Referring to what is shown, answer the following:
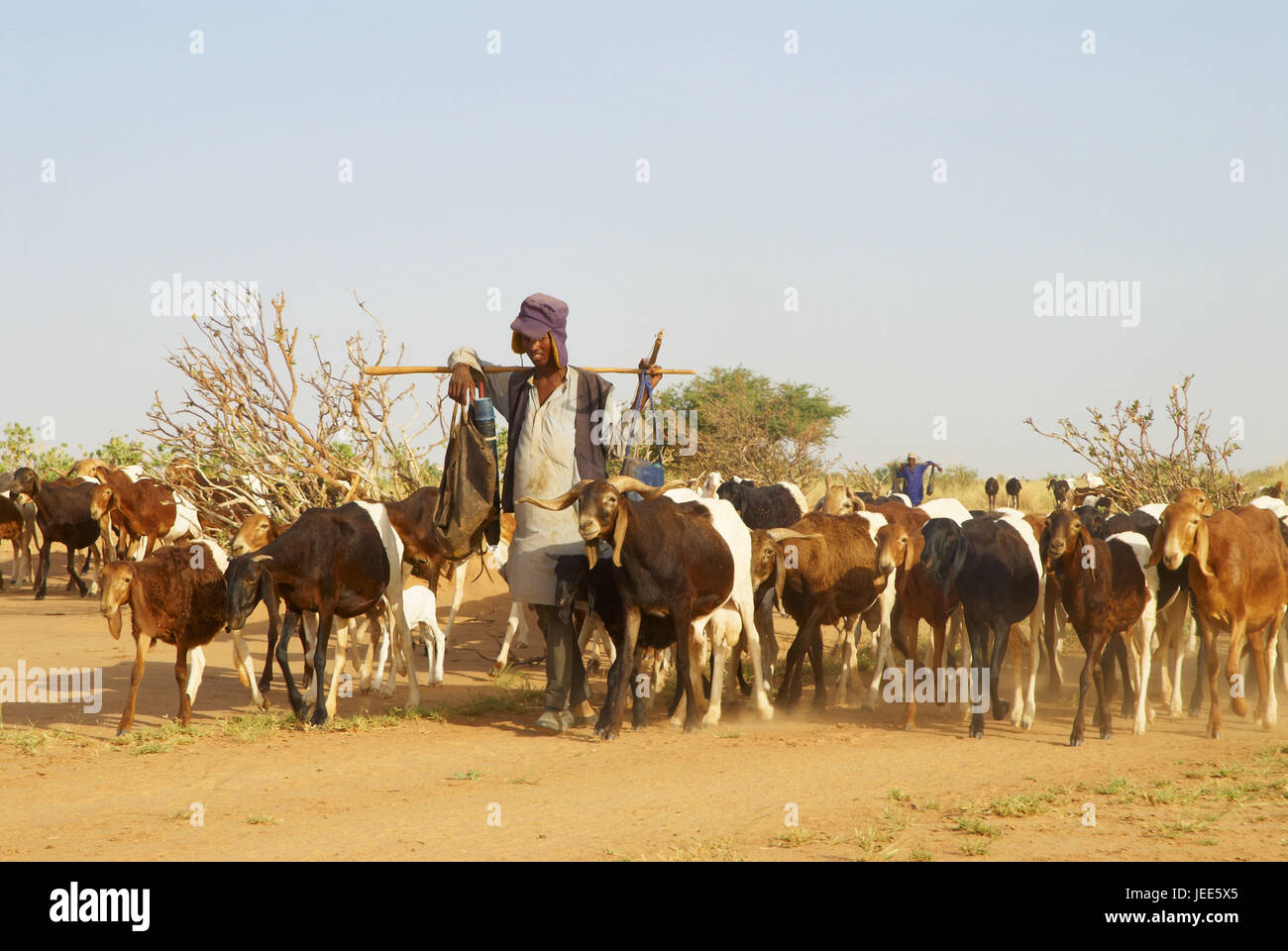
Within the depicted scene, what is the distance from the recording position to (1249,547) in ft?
31.7

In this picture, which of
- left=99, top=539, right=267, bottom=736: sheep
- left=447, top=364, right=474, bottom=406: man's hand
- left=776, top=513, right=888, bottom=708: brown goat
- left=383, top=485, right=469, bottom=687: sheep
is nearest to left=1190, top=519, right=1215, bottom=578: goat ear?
left=776, top=513, right=888, bottom=708: brown goat

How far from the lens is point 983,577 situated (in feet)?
31.6

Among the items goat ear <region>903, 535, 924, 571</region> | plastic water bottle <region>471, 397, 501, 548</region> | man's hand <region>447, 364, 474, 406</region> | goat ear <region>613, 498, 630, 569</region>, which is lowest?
goat ear <region>903, 535, 924, 571</region>

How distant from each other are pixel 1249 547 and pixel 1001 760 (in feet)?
9.08

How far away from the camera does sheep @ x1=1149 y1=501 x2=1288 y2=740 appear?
9328 millimetres

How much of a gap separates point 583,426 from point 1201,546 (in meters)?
4.58

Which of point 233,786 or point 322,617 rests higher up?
point 322,617

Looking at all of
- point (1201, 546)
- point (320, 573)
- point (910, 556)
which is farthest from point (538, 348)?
point (1201, 546)

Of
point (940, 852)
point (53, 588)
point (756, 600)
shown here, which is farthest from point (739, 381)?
point (940, 852)

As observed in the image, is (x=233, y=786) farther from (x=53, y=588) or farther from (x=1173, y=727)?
(x=53, y=588)

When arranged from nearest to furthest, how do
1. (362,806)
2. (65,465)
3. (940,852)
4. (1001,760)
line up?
1. (940,852)
2. (362,806)
3. (1001,760)
4. (65,465)

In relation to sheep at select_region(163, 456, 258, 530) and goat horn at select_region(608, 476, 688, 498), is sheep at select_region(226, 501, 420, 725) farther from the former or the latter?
sheep at select_region(163, 456, 258, 530)

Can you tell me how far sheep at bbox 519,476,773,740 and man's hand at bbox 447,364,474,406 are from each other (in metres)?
0.92

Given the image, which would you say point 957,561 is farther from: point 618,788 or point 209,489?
point 209,489
